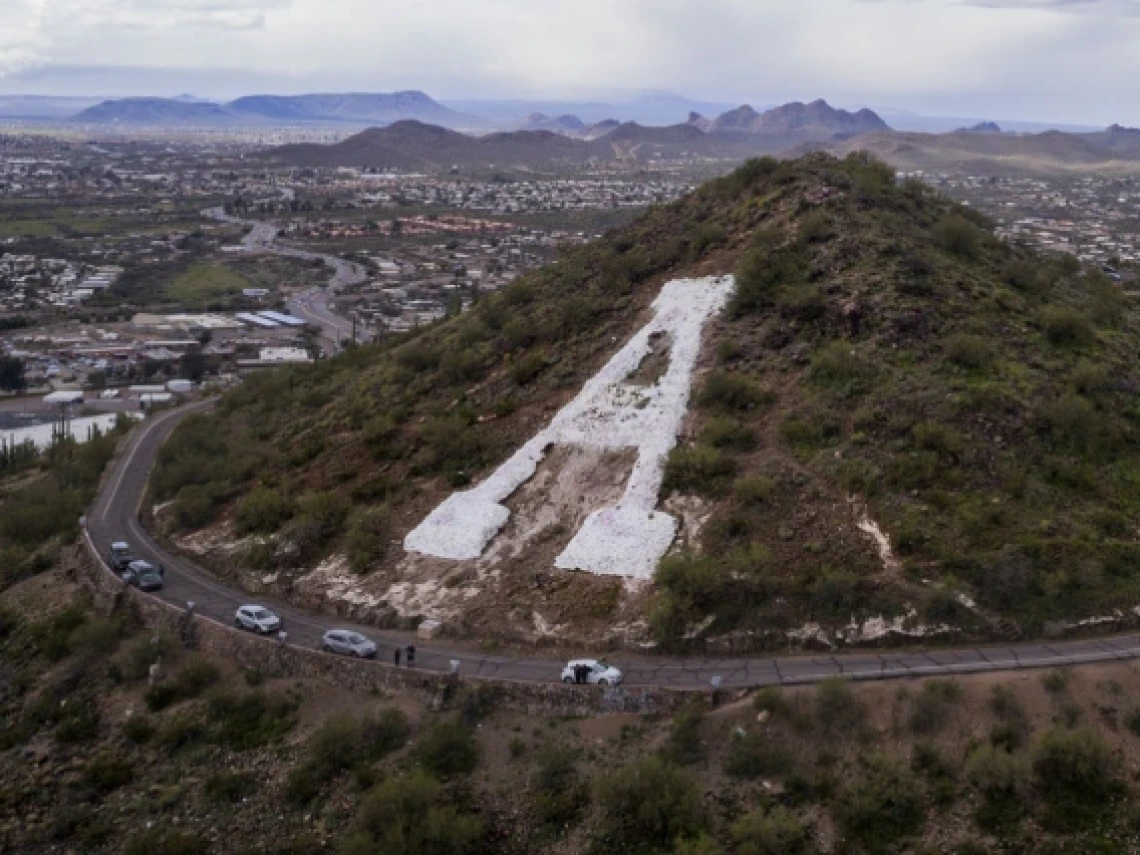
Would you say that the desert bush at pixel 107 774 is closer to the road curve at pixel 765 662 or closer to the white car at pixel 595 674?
the road curve at pixel 765 662

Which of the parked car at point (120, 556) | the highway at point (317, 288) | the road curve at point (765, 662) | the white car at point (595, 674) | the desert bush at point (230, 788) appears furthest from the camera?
the highway at point (317, 288)

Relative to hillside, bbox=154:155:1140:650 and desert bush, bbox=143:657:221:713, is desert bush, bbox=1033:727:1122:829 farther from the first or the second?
desert bush, bbox=143:657:221:713

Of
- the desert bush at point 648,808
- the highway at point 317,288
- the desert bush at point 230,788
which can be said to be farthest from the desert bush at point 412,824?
the highway at point 317,288

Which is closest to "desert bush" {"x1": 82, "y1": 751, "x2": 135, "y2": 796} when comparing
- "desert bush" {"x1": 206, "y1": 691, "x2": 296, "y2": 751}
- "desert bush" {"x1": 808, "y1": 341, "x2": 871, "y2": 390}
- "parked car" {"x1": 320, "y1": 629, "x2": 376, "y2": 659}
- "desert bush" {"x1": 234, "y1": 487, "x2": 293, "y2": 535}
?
"desert bush" {"x1": 206, "y1": 691, "x2": 296, "y2": 751}

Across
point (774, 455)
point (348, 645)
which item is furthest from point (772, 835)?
point (774, 455)

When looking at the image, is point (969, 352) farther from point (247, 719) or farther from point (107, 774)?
point (107, 774)

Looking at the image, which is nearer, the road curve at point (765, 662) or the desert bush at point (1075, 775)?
the desert bush at point (1075, 775)

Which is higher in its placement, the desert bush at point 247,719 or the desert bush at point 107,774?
the desert bush at point 247,719
